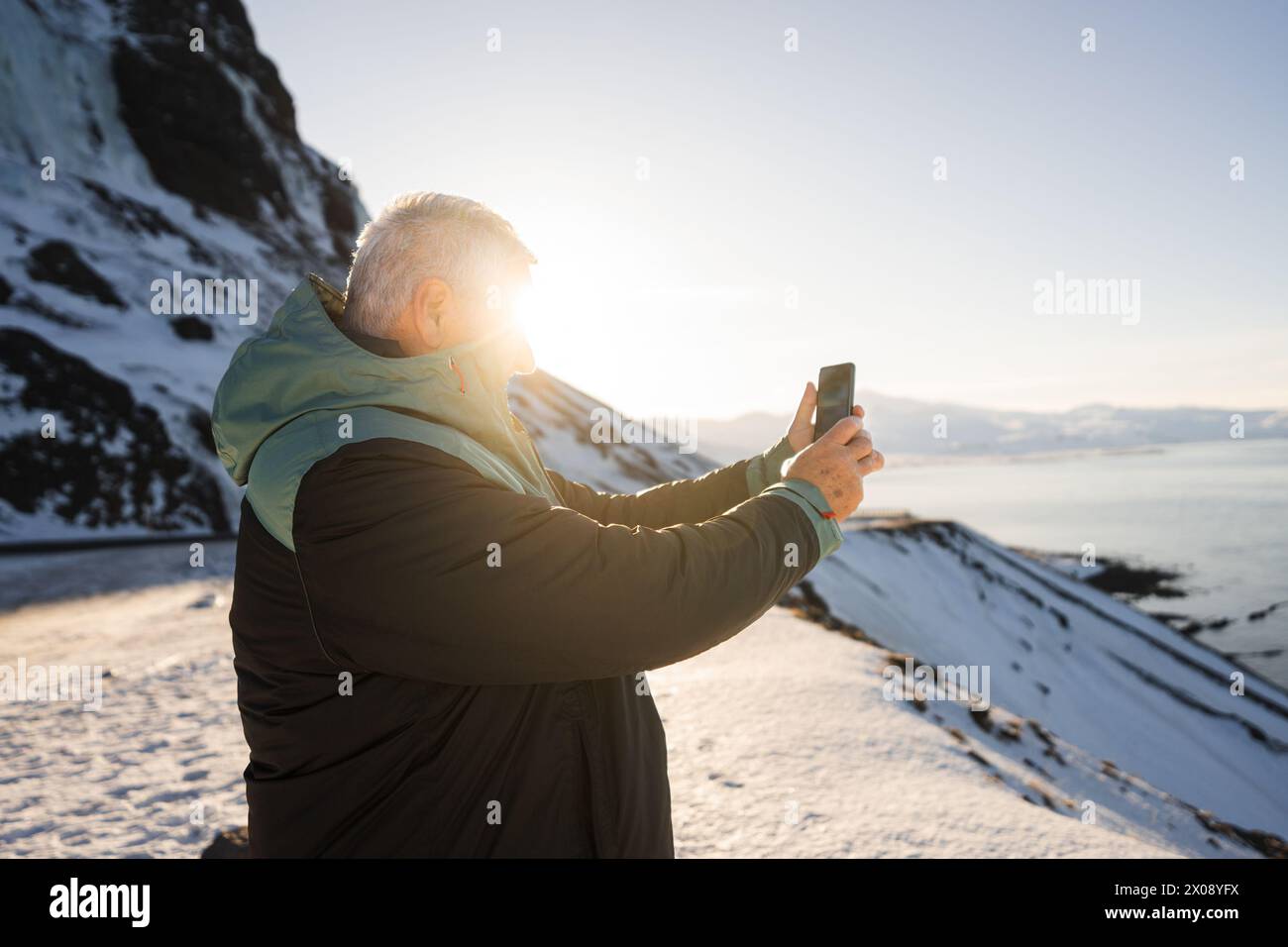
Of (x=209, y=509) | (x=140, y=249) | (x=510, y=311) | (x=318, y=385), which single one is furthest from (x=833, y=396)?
(x=140, y=249)

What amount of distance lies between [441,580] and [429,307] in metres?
0.65

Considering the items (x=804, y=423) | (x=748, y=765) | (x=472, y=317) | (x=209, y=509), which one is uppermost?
→ (x=472, y=317)

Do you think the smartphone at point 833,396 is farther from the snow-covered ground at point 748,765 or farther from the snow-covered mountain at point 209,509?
the snow-covered mountain at point 209,509

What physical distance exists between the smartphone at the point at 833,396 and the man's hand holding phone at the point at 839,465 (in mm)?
302

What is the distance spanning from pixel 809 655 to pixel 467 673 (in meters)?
7.86

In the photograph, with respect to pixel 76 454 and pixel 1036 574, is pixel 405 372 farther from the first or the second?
pixel 1036 574

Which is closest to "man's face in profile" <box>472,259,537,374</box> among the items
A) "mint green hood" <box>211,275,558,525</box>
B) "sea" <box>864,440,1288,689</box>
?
"mint green hood" <box>211,275,558,525</box>

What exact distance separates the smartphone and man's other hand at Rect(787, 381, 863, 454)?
8.6 inches

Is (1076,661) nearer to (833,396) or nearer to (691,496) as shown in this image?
(691,496)

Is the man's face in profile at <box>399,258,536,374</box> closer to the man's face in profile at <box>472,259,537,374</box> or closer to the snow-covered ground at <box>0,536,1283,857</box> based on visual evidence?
the man's face in profile at <box>472,259,537,374</box>

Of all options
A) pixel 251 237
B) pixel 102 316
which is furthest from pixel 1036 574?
pixel 251 237

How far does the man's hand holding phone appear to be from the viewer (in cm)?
169

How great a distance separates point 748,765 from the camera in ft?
18.3

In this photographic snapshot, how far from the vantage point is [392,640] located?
4.32ft
